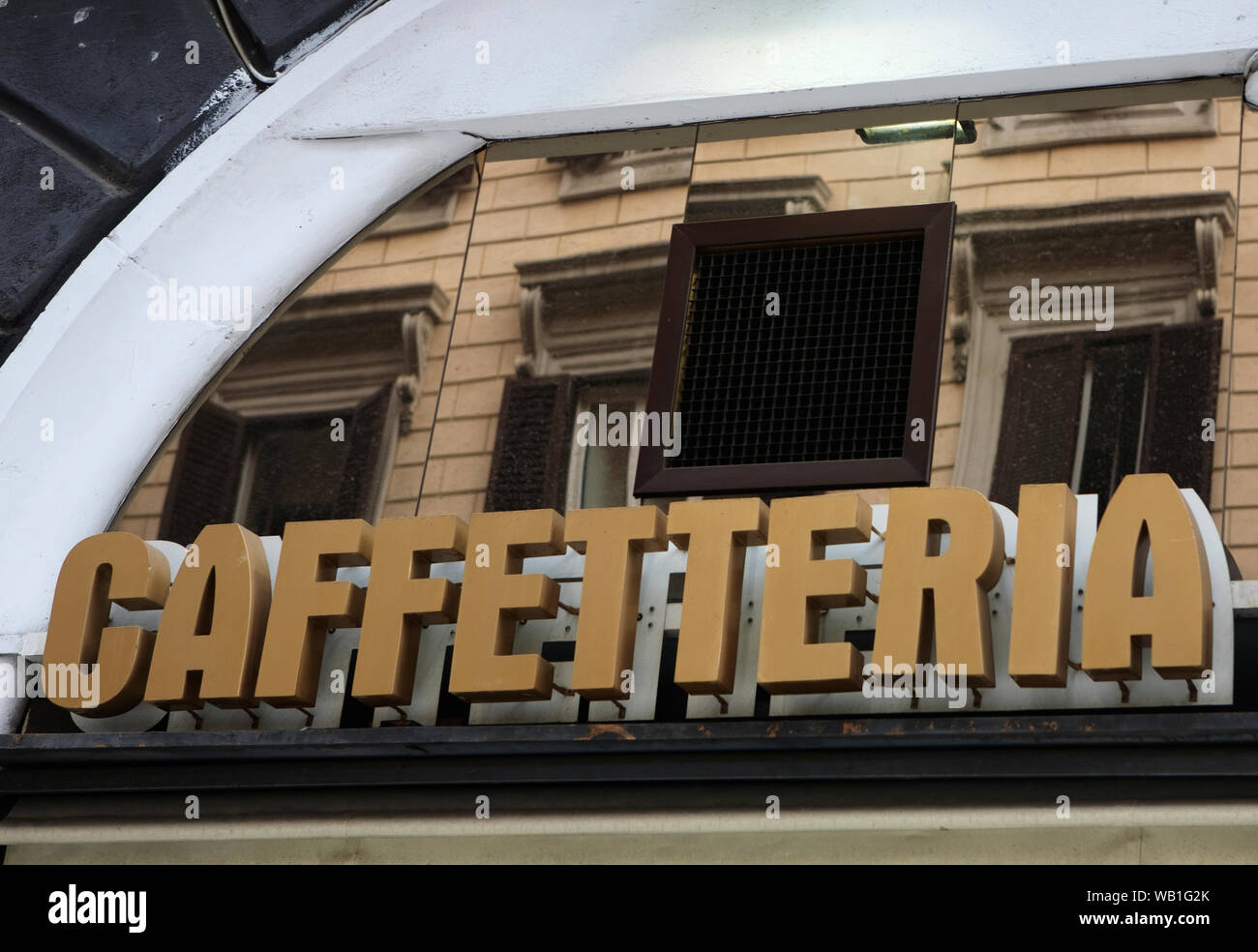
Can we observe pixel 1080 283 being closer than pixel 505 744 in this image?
No

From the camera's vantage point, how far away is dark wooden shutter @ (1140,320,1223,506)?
591 centimetres

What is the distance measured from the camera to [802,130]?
23.4 ft

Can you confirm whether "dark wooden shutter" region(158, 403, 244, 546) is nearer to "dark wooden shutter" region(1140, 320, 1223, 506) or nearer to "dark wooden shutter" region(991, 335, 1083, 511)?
"dark wooden shutter" region(991, 335, 1083, 511)

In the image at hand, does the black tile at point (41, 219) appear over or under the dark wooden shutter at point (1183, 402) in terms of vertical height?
over

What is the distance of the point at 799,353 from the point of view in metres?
6.67

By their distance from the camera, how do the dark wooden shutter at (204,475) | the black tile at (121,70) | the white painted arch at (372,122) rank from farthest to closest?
the black tile at (121,70), the dark wooden shutter at (204,475), the white painted arch at (372,122)

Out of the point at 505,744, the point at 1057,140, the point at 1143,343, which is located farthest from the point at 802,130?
the point at 505,744

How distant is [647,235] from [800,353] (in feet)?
2.88

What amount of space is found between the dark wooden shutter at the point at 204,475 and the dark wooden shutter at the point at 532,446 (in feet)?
3.87

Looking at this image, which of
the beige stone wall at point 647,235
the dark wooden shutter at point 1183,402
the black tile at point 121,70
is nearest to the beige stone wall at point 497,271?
the beige stone wall at point 647,235

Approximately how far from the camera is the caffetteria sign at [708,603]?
215 inches

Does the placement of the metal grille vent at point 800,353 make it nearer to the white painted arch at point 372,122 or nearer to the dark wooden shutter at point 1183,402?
the white painted arch at point 372,122

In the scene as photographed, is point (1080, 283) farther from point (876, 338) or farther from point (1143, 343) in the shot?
point (876, 338)
